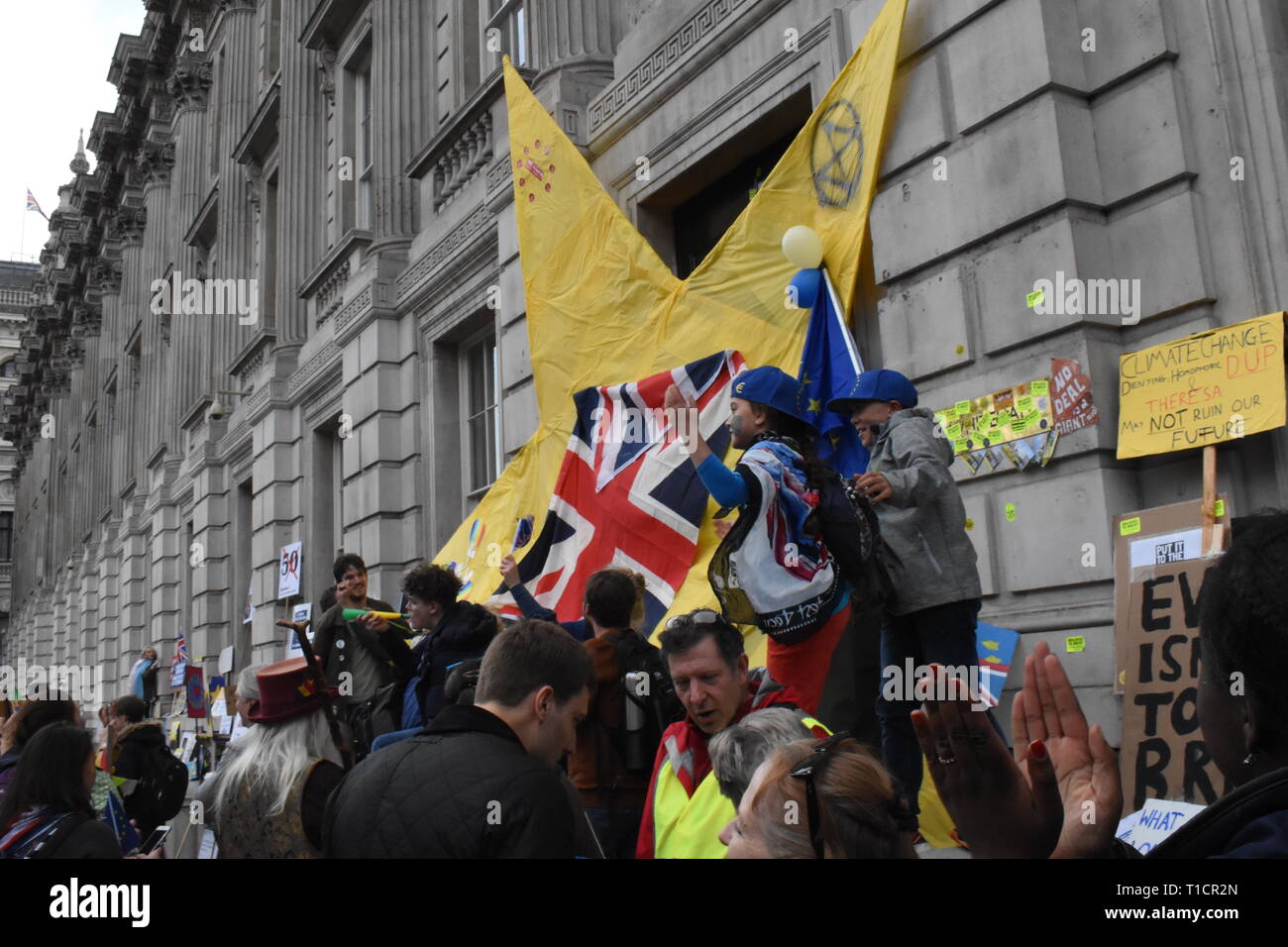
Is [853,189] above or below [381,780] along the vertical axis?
above

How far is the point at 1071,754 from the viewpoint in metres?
1.79

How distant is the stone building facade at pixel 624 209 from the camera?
18.1 feet

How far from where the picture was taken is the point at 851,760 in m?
1.99

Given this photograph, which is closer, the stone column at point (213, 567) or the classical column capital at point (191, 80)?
the stone column at point (213, 567)

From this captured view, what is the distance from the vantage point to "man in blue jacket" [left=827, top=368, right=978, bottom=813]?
4.47m

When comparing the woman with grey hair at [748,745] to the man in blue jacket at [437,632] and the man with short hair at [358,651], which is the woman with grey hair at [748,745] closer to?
the man in blue jacket at [437,632]

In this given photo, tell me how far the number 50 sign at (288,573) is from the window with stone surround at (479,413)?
5.54 m

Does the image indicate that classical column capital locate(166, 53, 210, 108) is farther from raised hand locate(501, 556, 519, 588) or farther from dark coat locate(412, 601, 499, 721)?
dark coat locate(412, 601, 499, 721)

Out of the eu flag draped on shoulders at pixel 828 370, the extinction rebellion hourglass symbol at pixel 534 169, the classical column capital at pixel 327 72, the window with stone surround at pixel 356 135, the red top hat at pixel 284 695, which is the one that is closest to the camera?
the red top hat at pixel 284 695

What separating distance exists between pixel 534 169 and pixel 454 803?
8144mm

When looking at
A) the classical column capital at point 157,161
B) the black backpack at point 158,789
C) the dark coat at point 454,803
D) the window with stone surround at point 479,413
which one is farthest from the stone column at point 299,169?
the dark coat at point 454,803
